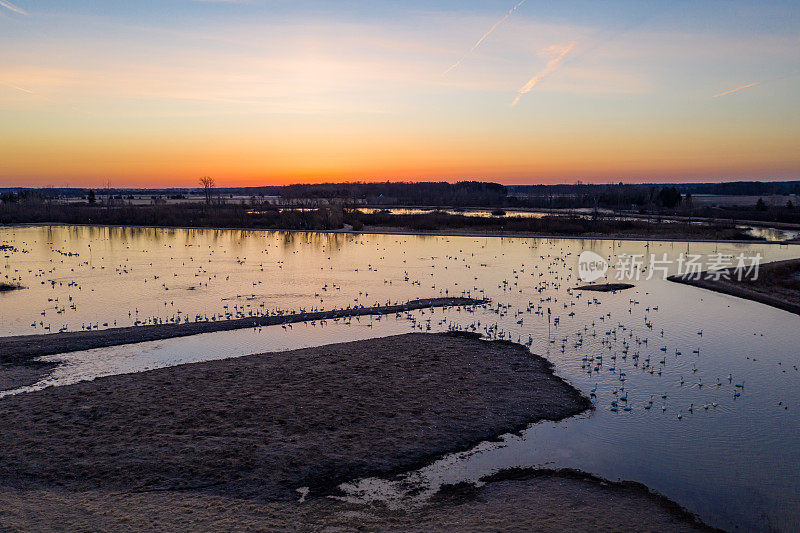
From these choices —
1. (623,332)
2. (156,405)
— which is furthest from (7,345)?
(623,332)

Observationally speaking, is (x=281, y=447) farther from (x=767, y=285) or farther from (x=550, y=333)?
(x=767, y=285)

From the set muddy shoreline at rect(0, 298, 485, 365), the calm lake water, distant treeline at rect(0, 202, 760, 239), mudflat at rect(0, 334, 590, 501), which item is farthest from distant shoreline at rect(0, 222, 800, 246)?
mudflat at rect(0, 334, 590, 501)

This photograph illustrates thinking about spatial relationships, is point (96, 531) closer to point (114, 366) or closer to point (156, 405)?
point (156, 405)

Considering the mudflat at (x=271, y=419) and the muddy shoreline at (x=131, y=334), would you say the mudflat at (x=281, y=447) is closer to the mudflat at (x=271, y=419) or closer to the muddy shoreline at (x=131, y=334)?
the mudflat at (x=271, y=419)

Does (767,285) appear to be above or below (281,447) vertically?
above

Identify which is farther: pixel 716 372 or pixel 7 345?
pixel 7 345

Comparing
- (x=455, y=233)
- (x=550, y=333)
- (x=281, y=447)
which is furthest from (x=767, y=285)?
(x=455, y=233)
